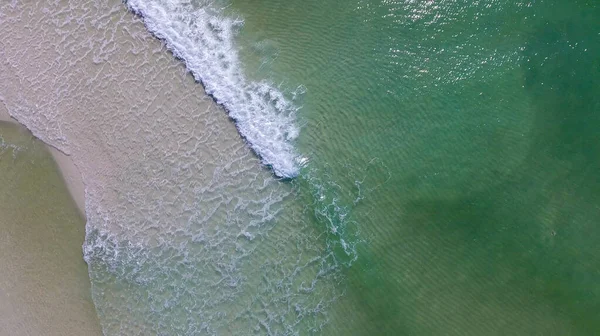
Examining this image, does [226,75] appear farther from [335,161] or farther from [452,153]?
[452,153]

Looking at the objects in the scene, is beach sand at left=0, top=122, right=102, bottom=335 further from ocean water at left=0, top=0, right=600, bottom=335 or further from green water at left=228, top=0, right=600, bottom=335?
green water at left=228, top=0, right=600, bottom=335

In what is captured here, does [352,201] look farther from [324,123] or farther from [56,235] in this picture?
[56,235]

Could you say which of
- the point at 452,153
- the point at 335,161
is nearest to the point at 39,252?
the point at 335,161

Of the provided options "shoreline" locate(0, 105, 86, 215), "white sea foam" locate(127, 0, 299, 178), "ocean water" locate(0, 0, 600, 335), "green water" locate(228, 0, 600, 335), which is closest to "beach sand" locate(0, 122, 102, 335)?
"shoreline" locate(0, 105, 86, 215)

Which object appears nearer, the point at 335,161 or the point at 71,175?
the point at 335,161

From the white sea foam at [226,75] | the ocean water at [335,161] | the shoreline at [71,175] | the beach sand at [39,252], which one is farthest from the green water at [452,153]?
the beach sand at [39,252]
